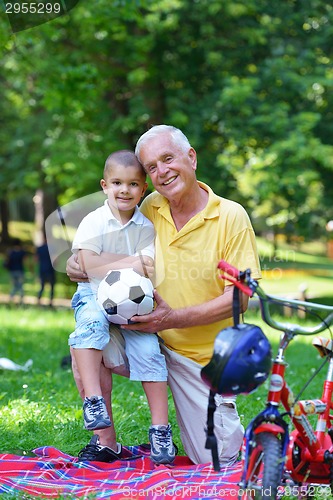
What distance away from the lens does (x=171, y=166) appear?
13.5 feet

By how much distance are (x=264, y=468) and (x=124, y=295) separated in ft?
4.02

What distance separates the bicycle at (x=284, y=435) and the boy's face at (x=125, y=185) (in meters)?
1.08

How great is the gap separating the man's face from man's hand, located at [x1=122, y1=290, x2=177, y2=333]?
0.58m

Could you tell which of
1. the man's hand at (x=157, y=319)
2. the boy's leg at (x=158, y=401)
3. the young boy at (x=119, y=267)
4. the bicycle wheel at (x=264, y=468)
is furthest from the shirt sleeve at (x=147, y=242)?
the bicycle wheel at (x=264, y=468)

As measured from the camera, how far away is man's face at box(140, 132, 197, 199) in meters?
4.13

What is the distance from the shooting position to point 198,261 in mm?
4188

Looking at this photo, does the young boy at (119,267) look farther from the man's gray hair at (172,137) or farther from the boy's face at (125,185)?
the man's gray hair at (172,137)

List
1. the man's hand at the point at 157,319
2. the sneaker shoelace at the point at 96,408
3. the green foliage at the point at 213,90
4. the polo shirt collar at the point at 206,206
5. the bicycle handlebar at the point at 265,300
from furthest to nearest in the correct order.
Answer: the green foliage at the point at 213,90
the polo shirt collar at the point at 206,206
the man's hand at the point at 157,319
the sneaker shoelace at the point at 96,408
the bicycle handlebar at the point at 265,300

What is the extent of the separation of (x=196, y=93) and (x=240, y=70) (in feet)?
3.76

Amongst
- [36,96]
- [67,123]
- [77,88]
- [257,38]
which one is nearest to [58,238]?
[77,88]

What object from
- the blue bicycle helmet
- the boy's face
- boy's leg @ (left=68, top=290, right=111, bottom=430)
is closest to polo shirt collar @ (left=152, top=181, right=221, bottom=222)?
the boy's face

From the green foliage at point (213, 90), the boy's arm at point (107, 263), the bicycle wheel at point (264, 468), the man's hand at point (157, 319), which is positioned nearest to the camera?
the bicycle wheel at point (264, 468)

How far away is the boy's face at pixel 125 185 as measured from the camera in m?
4.16

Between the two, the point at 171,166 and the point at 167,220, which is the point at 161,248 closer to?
the point at 167,220
